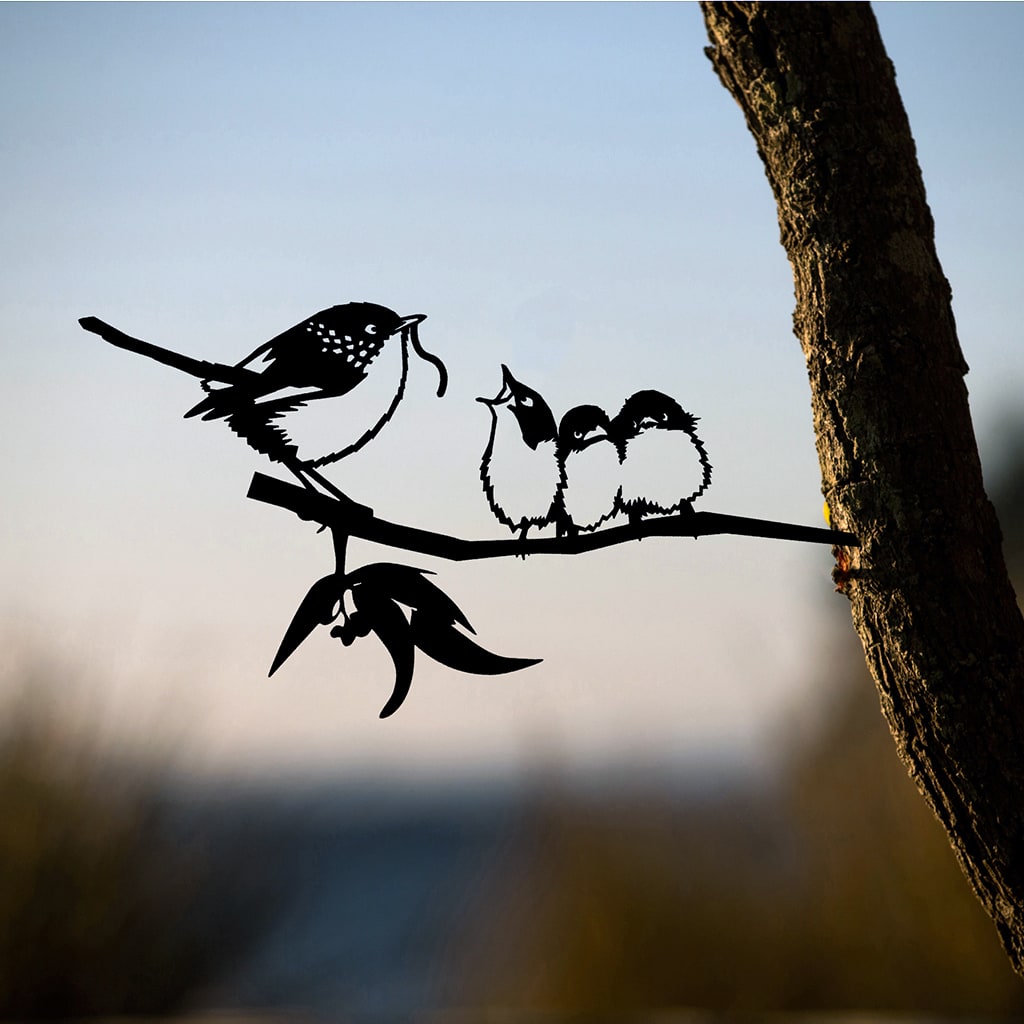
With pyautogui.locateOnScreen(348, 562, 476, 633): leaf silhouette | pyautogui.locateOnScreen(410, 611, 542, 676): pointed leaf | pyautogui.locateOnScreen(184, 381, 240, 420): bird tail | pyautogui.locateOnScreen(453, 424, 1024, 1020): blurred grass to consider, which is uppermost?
pyautogui.locateOnScreen(184, 381, 240, 420): bird tail

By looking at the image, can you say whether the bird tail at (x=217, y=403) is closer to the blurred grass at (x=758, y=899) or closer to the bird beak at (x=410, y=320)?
the bird beak at (x=410, y=320)

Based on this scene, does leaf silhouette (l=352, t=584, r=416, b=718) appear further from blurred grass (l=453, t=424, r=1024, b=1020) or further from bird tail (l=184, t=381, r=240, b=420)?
blurred grass (l=453, t=424, r=1024, b=1020)

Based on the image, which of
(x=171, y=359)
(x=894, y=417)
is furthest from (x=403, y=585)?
(x=894, y=417)

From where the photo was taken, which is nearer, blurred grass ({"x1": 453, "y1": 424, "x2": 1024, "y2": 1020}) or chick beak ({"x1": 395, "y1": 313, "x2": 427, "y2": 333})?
chick beak ({"x1": 395, "y1": 313, "x2": 427, "y2": 333})

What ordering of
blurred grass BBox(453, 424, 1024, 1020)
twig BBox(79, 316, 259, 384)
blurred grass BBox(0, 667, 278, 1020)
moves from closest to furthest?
1. twig BBox(79, 316, 259, 384)
2. blurred grass BBox(0, 667, 278, 1020)
3. blurred grass BBox(453, 424, 1024, 1020)

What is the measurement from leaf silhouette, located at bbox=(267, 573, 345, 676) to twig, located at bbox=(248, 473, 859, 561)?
40mm

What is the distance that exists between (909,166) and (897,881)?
70.9 inches

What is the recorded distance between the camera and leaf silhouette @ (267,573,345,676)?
59 cm

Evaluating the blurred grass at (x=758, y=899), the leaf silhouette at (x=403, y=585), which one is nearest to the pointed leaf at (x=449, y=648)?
the leaf silhouette at (x=403, y=585)

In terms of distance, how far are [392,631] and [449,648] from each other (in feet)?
0.12

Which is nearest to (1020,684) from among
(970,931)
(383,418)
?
(383,418)

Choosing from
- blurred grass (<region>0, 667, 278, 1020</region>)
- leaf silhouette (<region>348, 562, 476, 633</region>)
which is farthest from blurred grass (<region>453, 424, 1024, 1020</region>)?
leaf silhouette (<region>348, 562, 476, 633</region>)

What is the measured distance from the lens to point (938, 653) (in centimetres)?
60

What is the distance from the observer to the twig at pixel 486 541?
1.93 feet
